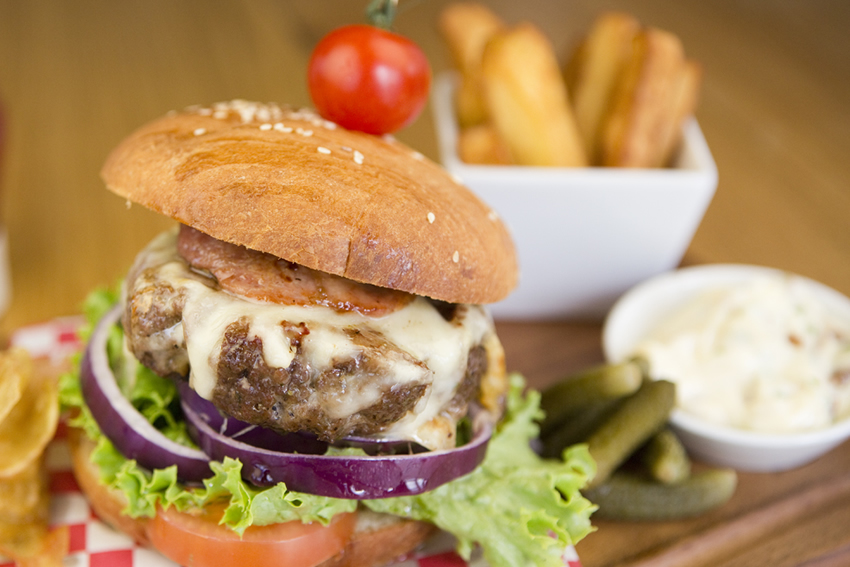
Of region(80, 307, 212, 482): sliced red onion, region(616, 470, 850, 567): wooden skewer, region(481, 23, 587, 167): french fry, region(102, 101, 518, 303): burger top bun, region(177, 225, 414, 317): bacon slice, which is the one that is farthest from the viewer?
region(481, 23, 587, 167): french fry

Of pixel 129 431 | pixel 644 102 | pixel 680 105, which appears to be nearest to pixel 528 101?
pixel 644 102

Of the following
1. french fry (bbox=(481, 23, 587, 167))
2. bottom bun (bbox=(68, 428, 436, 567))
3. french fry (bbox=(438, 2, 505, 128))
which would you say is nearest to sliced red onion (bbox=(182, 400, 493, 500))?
bottom bun (bbox=(68, 428, 436, 567))

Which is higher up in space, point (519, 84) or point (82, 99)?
point (519, 84)

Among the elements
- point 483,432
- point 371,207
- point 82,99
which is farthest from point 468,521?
point 82,99

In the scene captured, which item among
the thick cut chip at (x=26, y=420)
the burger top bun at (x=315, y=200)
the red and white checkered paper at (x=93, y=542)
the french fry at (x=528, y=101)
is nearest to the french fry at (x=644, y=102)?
the french fry at (x=528, y=101)

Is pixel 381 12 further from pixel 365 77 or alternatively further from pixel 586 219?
pixel 586 219

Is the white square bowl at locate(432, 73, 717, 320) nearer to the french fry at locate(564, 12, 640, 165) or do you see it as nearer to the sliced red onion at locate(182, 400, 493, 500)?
the french fry at locate(564, 12, 640, 165)

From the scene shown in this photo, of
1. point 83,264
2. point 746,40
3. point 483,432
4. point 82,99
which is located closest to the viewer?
point 483,432

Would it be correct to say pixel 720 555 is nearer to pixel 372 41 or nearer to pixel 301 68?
pixel 372 41
